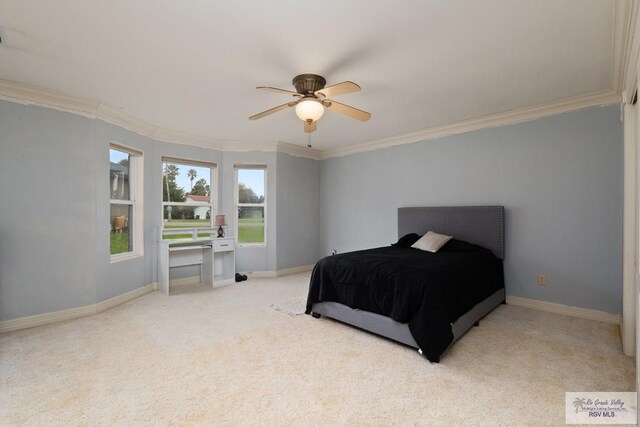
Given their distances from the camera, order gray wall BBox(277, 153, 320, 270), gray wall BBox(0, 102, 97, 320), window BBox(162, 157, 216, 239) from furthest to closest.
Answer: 1. gray wall BBox(277, 153, 320, 270)
2. window BBox(162, 157, 216, 239)
3. gray wall BBox(0, 102, 97, 320)

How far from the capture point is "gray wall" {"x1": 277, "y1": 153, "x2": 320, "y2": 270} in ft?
18.2

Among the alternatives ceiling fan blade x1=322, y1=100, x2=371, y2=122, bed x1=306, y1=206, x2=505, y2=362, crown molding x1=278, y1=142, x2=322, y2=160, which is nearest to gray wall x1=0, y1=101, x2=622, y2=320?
bed x1=306, y1=206, x2=505, y2=362

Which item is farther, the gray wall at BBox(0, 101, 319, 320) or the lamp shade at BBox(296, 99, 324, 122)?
A: the gray wall at BBox(0, 101, 319, 320)

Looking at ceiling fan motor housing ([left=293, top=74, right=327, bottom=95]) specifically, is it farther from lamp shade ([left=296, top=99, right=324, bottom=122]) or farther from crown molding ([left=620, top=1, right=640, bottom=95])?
crown molding ([left=620, top=1, right=640, bottom=95])

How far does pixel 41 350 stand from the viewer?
2.61 metres

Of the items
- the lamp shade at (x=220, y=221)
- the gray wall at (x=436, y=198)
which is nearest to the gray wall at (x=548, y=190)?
the gray wall at (x=436, y=198)

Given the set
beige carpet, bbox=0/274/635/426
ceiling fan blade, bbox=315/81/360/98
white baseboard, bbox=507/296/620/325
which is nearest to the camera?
beige carpet, bbox=0/274/635/426

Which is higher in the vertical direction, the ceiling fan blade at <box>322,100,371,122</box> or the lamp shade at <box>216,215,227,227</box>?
the ceiling fan blade at <box>322,100,371,122</box>

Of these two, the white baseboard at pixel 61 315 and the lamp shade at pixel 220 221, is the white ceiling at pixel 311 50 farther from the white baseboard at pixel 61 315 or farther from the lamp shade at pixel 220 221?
the white baseboard at pixel 61 315

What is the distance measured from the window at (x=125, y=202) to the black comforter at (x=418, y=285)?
2.65m

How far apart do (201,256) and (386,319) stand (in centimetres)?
335

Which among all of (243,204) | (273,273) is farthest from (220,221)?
(273,273)

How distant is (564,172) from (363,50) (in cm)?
274

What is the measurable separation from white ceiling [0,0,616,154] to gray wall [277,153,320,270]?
2063 millimetres
